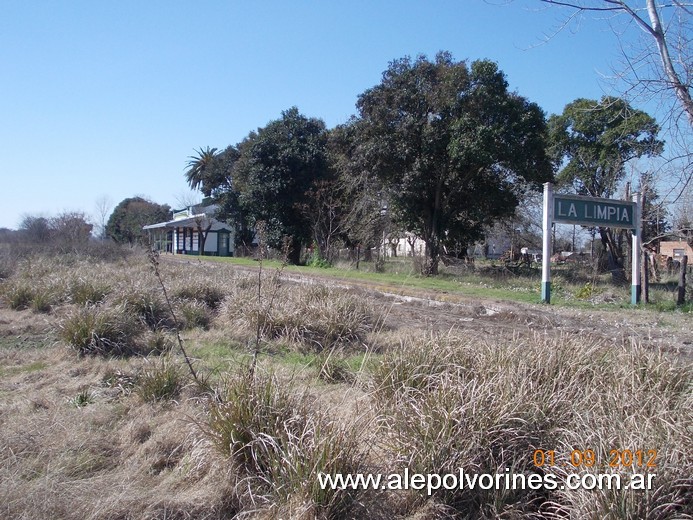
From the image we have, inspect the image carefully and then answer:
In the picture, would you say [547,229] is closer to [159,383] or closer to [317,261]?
[159,383]

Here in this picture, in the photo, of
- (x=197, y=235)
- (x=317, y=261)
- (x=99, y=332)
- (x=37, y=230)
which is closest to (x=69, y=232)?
(x=37, y=230)

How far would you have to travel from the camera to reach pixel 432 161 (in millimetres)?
20500

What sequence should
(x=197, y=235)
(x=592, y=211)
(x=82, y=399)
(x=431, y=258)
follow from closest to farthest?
1. (x=82, y=399)
2. (x=592, y=211)
3. (x=431, y=258)
4. (x=197, y=235)

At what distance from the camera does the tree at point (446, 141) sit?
63.9ft

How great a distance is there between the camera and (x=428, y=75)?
2091cm

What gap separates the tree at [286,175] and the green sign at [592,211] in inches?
734

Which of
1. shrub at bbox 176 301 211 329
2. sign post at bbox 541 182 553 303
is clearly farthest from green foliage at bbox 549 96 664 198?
shrub at bbox 176 301 211 329

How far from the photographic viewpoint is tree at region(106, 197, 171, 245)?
56906 millimetres

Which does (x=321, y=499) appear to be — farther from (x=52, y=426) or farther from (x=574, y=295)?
(x=574, y=295)

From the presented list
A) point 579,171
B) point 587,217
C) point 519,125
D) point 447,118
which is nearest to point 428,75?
point 447,118

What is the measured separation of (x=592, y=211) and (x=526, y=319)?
4838mm

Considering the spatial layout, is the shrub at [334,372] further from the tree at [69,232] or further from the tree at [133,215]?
the tree at [133,215]

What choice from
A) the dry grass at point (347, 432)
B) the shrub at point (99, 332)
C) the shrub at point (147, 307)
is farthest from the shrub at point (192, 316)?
the dry grass at point (347, 432)

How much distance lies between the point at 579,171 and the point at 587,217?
56.5 ft
